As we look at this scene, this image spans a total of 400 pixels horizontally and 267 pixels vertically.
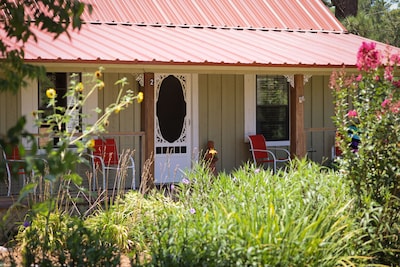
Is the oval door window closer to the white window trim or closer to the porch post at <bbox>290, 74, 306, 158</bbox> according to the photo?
the white window trim

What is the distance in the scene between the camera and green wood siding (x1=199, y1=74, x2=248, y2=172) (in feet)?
43.8

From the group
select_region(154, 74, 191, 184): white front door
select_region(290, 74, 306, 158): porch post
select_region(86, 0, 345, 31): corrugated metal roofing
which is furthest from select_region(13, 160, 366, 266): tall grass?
select_region(86, 0, 345, 31): corrugated metal roofing

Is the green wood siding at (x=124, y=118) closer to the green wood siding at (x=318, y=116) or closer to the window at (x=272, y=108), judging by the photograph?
the window at (x=272, y=108)

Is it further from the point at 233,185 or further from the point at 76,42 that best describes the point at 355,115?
the point at 76,42

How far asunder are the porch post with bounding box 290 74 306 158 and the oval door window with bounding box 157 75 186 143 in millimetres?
2142

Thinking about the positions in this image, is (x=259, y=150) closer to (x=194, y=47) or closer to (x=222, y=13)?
(x=194, y=47)

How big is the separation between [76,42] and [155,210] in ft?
13.4

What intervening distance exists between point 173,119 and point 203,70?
208 centimetres

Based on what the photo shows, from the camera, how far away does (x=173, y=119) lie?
1317 centimetres

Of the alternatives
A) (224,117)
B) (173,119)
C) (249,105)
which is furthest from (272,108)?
(173,119)

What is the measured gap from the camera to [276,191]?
7.09 m

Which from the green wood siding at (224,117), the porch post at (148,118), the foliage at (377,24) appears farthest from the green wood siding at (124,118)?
the foliage at (377,24)

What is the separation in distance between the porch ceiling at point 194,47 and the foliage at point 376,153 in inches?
166

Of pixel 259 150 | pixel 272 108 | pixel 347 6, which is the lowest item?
pixel 259 150
